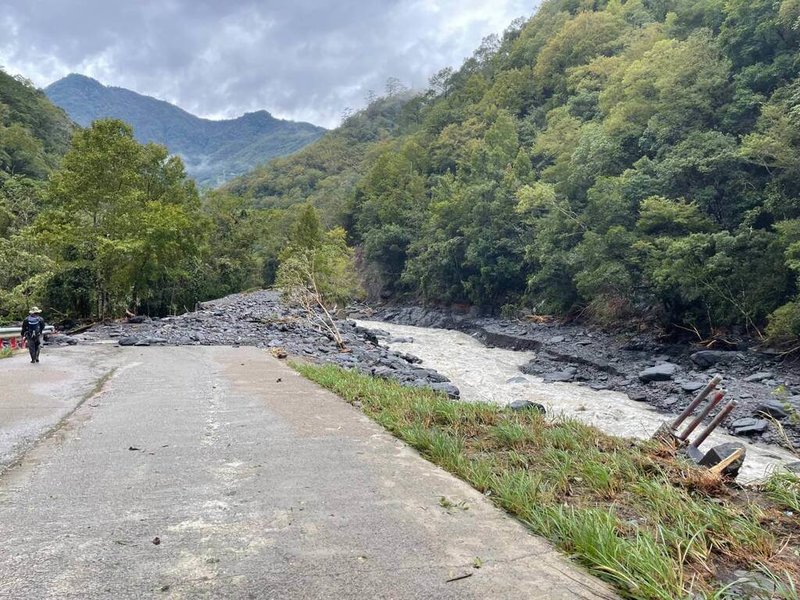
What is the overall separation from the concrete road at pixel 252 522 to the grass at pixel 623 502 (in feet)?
0.57

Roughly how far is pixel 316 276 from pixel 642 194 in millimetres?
19460

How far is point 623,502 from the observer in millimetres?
3857

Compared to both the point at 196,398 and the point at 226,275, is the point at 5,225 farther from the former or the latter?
the point at 196,398

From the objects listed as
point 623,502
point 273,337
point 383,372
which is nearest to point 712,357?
point 383,372

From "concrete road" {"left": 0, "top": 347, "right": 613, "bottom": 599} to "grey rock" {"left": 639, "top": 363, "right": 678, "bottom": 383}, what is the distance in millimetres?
13386

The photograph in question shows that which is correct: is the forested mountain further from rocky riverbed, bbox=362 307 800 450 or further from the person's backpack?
the person's backpack

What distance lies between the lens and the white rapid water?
9.89 metres

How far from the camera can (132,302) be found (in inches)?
1187

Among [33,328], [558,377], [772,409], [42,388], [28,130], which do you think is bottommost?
[558,377]

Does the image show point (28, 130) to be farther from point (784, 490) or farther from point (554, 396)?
point (784, 490)

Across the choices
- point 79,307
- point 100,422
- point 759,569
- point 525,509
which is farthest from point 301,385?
point 79,307

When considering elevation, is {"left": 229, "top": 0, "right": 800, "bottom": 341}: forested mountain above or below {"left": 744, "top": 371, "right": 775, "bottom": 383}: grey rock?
above

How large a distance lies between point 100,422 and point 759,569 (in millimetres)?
6691

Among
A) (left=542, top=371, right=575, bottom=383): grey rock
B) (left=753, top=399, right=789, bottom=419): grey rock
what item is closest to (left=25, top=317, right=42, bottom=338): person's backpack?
(left=542, top=371, right=575, bottom=383): grey rock
